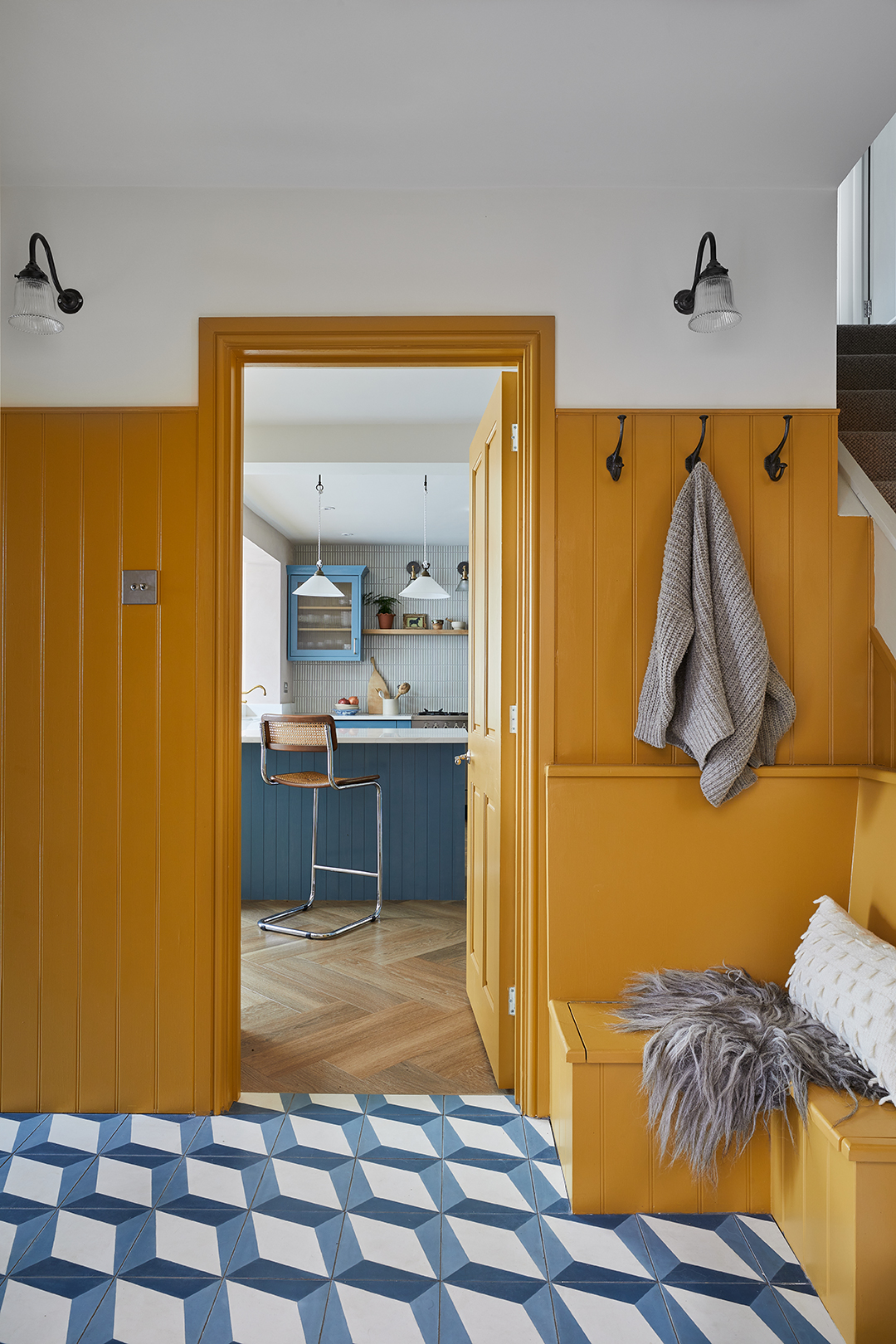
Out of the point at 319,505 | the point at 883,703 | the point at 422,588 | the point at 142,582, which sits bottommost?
the point at 883,703

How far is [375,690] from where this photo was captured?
7.66 m

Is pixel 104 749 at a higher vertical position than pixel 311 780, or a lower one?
higher

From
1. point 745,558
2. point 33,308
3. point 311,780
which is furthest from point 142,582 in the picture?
point 311,780

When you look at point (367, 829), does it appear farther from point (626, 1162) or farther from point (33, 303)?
point (33, 303)

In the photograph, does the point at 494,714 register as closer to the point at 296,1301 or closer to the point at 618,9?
the point at 296,1301

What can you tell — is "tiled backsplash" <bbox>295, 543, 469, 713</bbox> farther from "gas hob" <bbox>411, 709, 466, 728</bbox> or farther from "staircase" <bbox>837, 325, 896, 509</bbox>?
"staircase" <bbox>837, 325, 896, 509</bbox>

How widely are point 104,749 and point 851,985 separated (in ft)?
5.95

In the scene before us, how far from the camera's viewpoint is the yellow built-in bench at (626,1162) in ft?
5.59

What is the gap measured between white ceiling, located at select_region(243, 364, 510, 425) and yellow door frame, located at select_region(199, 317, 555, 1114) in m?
1.09

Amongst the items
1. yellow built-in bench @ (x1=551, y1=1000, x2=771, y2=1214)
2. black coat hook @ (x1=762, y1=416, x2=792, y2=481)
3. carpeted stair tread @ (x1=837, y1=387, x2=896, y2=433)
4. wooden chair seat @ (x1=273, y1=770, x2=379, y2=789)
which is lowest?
yellow built-in bench @ (x1=551, y1=1000, x2=771, y2=1214)

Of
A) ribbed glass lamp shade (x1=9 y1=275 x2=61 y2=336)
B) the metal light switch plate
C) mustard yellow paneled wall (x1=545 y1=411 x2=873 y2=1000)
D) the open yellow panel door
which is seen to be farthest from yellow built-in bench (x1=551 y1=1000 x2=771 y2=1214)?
ribbed glass lamp shade (x1=9 y1=275 x2=61 y2=336)

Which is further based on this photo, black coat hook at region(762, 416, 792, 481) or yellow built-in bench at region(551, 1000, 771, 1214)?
black coat hook at region(762, 416, 792, 481)

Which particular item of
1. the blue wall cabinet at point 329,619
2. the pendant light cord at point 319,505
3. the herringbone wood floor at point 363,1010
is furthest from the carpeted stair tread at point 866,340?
the blue wall cabinet at point 329,619

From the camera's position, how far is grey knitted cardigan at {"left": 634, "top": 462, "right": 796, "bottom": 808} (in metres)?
1.89
